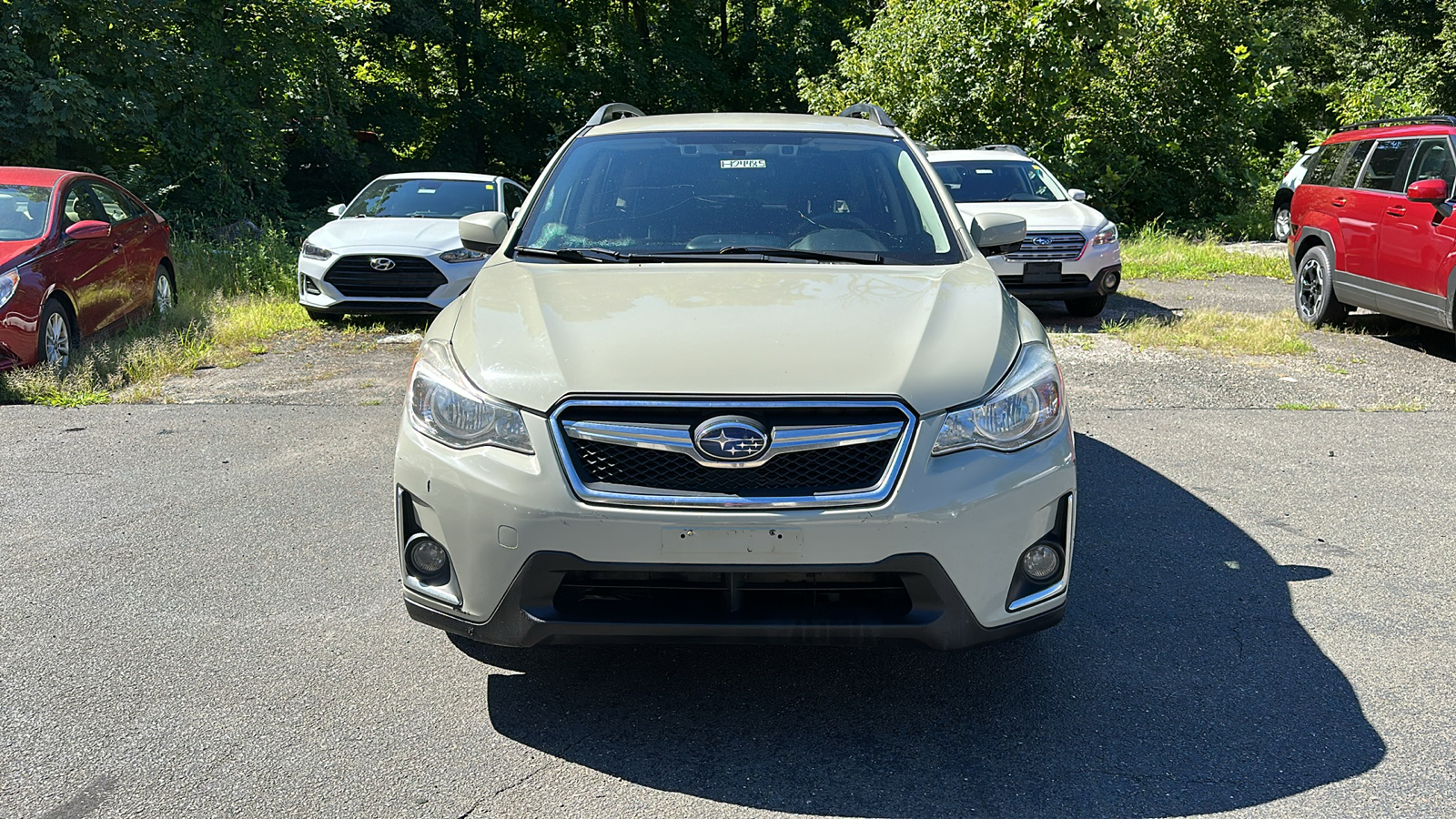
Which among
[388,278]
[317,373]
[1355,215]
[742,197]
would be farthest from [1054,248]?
[742,197]

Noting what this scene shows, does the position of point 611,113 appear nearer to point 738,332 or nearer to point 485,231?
point 485,231

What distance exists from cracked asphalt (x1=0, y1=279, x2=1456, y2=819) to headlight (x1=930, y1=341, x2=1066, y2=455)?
842 mm

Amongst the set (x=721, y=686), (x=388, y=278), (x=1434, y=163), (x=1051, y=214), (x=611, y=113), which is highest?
(x=611, y=113)

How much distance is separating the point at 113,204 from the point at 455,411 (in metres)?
8.95

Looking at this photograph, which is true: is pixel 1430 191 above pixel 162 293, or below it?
above

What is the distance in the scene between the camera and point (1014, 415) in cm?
322

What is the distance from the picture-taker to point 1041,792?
296cm

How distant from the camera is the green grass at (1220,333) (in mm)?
9797

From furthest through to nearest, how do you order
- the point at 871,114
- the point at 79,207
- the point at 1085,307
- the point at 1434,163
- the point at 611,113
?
the point at 1085,307 → the point at 79,207 → the point at 1434,163 → the point at 611,113 → the point at 871,114

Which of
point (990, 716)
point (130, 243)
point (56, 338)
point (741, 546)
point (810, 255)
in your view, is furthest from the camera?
point (130, 243)

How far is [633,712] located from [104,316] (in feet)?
26.6

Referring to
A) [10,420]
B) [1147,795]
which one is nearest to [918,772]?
[1147,795]

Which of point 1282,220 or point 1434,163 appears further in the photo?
point 1282,220

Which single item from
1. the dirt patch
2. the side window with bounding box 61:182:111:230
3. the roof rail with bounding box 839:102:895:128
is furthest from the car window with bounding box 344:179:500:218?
the roof rail with bounding box 839:102:895:128
